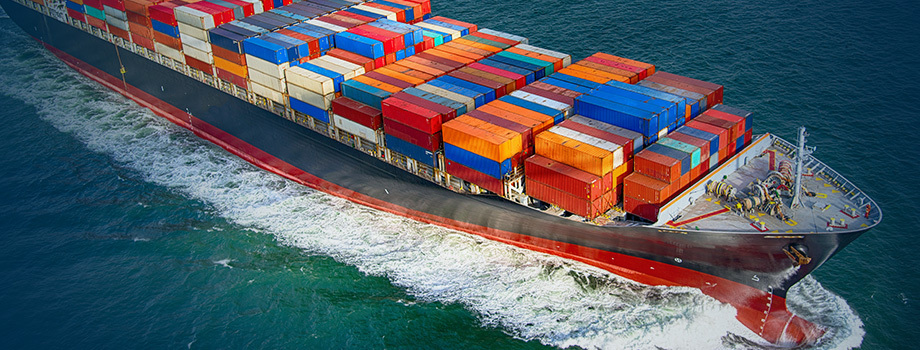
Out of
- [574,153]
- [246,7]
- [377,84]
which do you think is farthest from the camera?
[246,7]

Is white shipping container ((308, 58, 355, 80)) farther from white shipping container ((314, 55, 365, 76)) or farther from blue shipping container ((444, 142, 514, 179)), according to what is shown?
blue shipping container ((444, 142, 514, 179))

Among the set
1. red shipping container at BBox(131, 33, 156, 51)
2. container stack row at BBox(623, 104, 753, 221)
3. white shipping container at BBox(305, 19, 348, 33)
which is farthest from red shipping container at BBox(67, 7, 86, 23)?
container stack row at BBox(623, 104, 753, 221)

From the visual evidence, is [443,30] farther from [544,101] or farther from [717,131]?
[717,131]

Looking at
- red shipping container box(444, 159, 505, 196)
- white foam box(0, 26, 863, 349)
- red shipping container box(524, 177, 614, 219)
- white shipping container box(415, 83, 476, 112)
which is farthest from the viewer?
white shipping container box(415, 83, 476, 112)

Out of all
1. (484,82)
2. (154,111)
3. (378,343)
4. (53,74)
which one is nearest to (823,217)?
(484,82)

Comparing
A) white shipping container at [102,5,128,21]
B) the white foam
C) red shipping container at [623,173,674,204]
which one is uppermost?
white shipping container at [102,5,128,21]

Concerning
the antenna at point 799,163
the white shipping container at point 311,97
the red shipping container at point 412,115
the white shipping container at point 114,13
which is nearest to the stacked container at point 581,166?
the red shipping container at point 412,115

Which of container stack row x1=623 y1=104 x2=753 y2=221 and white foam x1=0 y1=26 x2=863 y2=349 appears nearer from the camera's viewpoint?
container stack row x1=623 y1=104 x2=753 y2=221

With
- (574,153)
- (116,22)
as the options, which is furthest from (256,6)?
(574,153)
